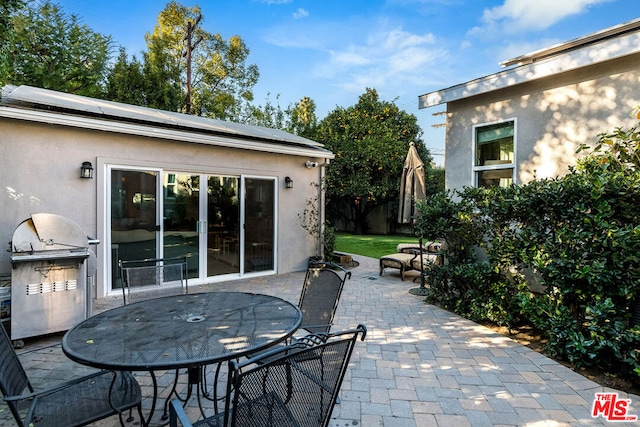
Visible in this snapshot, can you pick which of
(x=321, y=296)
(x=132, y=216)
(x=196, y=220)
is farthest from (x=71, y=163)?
(x=321, y=296)

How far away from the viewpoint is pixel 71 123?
208 inches

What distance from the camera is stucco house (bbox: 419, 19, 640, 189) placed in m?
4.56

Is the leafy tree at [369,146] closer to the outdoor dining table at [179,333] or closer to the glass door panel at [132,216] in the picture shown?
the glass door panel at [132,216]

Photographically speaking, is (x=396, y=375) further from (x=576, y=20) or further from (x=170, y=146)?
(x=576, y=20)

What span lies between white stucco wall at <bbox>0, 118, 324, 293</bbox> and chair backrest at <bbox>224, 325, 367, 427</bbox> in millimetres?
5277

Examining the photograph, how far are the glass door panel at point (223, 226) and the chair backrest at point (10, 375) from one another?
4.96 m

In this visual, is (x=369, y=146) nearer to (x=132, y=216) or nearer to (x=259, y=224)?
(x=259, y=224)

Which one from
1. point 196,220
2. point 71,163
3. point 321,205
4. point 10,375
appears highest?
point 71,163

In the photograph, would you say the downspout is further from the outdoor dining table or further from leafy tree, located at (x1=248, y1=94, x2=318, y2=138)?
leafy tree, located at (x1=248, y1=94, x2=318, y2=138)

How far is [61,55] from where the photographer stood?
52.0 ft

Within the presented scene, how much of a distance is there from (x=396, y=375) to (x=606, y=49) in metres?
4.98

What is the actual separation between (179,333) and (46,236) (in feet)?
9.92

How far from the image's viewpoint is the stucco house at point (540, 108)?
15.0 ft

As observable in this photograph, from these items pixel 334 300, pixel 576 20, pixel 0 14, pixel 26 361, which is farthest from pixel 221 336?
pixel 576 20
